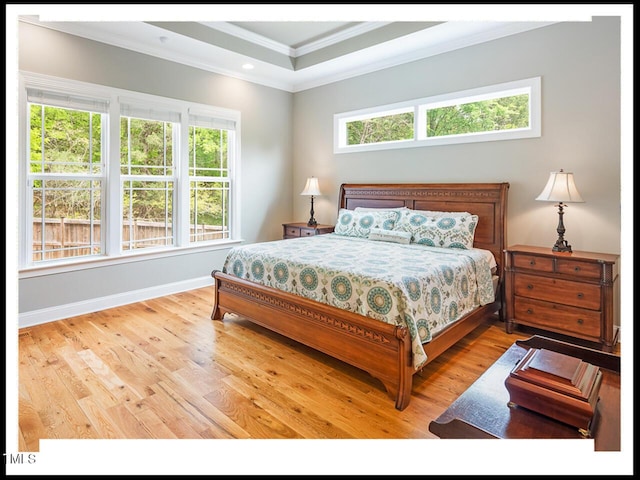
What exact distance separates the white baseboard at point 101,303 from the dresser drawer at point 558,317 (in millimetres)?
3532

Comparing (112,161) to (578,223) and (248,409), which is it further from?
(578,223)

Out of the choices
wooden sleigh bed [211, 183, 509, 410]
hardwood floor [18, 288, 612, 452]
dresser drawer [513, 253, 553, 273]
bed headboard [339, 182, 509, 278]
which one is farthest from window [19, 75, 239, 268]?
dresser drawer [513, 253, 553, 273]

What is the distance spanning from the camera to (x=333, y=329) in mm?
2488

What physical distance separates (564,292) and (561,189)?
2.71ft

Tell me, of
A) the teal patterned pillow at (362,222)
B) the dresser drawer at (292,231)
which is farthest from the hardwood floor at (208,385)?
the dresser drawer at (292,231)

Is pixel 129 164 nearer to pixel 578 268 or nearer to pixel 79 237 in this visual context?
pixel 79 237

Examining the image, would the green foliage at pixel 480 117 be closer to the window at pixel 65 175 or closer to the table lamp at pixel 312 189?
the table lamp at pixel 312 189

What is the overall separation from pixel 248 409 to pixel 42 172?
2.96 meters

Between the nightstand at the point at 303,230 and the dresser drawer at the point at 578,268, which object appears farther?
the nightstand at the point at 303,230

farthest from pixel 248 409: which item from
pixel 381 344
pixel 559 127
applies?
pixel 559 127

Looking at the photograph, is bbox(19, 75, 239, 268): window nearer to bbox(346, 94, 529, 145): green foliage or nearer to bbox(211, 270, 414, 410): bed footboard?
bbox(211, 270, 414, 410): bed footboard

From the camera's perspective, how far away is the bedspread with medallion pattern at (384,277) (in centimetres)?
226

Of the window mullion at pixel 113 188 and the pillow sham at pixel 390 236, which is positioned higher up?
the window mullion at pixel 113 188

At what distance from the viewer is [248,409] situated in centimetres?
205
